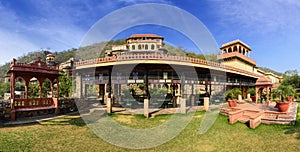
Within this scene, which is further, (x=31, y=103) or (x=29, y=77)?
(x=29, y=77)

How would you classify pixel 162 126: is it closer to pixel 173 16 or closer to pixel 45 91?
pixel 173 16

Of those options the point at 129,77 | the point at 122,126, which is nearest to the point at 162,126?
the point at 122,126

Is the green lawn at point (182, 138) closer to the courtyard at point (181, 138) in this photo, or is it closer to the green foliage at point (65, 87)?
the courtyard at point (181, 138)

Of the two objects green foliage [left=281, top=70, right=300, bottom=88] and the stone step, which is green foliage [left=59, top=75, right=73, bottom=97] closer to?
the stone step

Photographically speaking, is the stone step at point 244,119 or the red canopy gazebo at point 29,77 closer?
the stone step at point 244,119

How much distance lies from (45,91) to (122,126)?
24011mm

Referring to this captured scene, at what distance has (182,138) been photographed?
31.9ft

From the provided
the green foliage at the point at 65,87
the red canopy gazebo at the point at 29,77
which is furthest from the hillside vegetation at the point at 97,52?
the red canopy gazebo at the point at 29,77

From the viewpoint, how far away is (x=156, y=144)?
29.2ft

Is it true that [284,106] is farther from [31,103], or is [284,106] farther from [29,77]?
[29,77]

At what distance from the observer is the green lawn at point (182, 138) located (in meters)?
8.16

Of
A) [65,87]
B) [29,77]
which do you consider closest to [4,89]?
[65,87]

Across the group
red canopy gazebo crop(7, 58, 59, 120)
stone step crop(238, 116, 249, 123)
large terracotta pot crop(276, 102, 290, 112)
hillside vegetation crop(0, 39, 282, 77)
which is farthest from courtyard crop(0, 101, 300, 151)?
hillside vegetation crop(0, 39, 282, 77)

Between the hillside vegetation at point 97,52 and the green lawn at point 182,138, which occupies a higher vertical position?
the hillside vegetation at point 97,52
